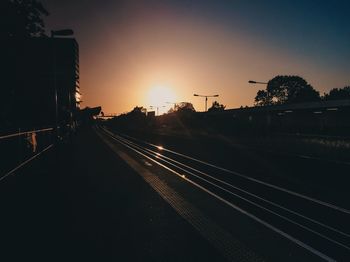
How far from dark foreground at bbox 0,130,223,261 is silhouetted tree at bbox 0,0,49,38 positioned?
64.2 ft

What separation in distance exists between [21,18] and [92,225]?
85.8 ft

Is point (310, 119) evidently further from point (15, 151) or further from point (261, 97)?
point (261, 97)

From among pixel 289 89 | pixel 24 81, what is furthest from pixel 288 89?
pixel 24 81

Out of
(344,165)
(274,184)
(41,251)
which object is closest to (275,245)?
(41,251)

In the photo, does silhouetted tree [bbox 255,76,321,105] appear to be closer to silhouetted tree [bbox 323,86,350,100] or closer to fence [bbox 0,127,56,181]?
silhouetted tree [bbox 323,86,350,100]

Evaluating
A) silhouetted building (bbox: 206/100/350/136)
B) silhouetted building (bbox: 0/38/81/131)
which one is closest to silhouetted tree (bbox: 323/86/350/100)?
silhouetted building (bbox: 206/100/350/136)

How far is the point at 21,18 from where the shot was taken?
2814 centimetres

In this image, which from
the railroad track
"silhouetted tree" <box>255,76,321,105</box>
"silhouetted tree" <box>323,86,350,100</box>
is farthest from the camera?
"silhouetted tree" <box>255,76,321,105</box>

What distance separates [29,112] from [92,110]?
116 m

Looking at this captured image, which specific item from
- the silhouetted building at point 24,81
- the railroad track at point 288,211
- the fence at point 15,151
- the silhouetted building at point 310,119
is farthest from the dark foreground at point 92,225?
the silhouetted building at point 310,119

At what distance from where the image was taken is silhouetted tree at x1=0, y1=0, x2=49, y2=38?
26984 mm

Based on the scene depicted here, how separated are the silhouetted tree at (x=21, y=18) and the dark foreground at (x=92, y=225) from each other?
64.2ft

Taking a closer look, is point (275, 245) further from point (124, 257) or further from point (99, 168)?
point (99, 168)

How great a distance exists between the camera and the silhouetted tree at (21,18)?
88.5 ft
